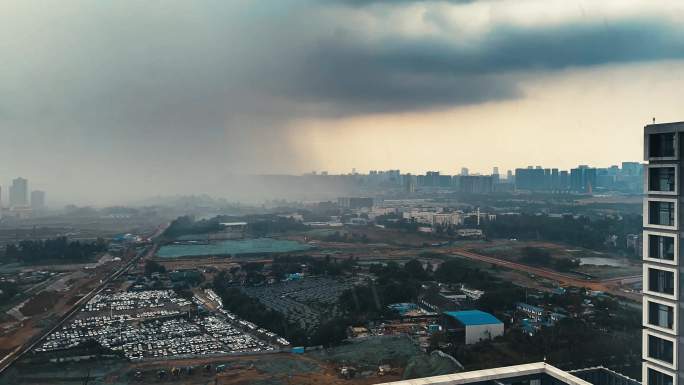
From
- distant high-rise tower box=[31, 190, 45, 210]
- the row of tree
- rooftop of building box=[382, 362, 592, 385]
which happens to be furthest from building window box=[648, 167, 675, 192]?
distant high-rise tower box=[31, 190, 45, 210]

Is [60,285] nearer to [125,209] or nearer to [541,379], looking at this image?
[541,379]

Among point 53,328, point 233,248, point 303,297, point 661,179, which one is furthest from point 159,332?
point 233,248

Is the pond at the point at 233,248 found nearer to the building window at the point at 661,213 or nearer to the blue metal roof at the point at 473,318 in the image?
the blue metal roof at the point at 473,318

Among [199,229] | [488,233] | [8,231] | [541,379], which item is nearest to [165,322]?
[541,379]

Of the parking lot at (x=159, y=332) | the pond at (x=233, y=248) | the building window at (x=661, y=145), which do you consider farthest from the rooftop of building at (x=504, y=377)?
the pond at (x=233, y=248)

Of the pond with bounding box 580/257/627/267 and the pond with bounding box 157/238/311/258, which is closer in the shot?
the pond with bounding box 580/257/627/267

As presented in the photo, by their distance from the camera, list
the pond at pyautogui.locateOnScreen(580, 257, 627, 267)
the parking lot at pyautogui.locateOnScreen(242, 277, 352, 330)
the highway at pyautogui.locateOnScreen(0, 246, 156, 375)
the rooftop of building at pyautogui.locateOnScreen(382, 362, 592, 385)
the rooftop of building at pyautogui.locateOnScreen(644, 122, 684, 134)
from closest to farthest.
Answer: the rooftop of building at pyautogui.locateOnScreen(644, 122, 684, 134) < the rooftop of building at pyautogui.locateOnScreen(382, 362, 592, 385) < the highway at pyautogui.locateOnScreen(0, 246, 156, 375) < the parking lot at pyautogui.locateOnScreen(242, 277, 352, 330) < the pond at pyautogui.locateOnScreen(580, 257, 627, 267)

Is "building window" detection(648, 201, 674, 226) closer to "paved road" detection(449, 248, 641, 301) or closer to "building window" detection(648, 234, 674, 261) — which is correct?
"building window" detection(648, 234, 674, 261)
